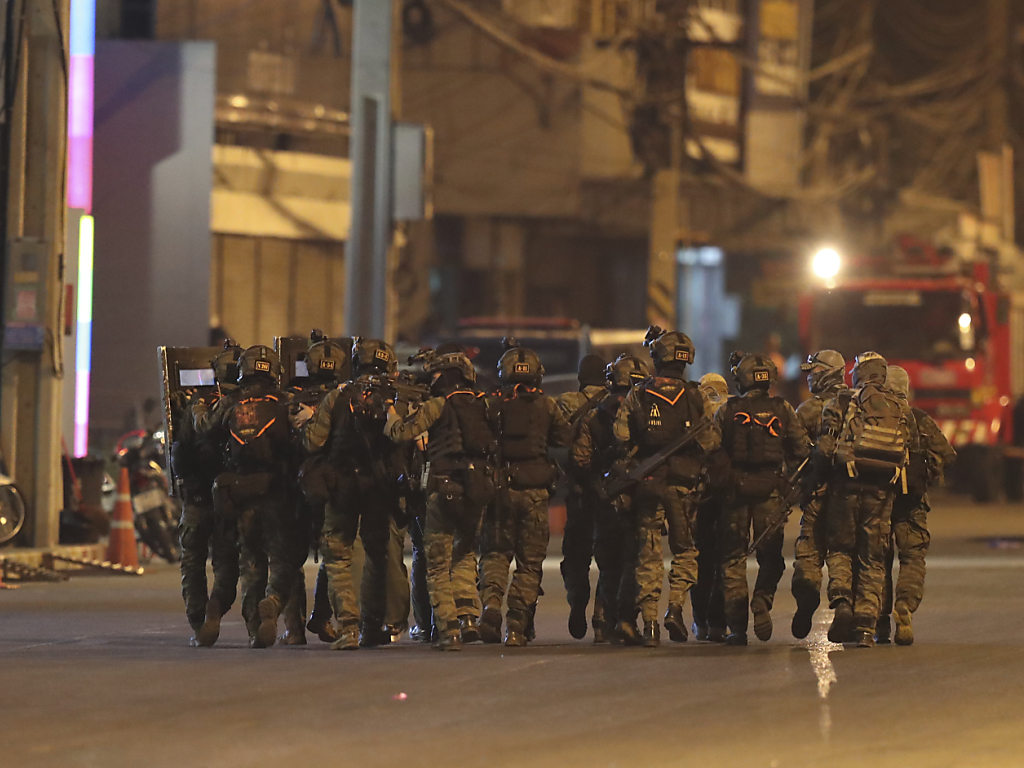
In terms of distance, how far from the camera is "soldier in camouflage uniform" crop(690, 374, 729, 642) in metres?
12.4

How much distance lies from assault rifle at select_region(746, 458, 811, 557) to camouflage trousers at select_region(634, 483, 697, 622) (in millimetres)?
395

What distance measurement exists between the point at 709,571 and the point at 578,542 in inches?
33.9

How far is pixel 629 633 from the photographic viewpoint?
39.6 ft

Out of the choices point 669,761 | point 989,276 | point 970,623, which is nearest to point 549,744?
point 669,761

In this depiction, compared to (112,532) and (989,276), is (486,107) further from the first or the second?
(112,532)

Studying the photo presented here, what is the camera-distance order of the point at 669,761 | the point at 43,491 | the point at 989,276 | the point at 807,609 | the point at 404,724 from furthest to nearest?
the point at 989,276, the point at 43,491, the point at 807,609, the point at 404,724, the point at 669,761

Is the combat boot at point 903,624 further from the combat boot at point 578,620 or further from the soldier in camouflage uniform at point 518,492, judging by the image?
the soldier in camouflage uniform at point 518,492

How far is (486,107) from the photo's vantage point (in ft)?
118

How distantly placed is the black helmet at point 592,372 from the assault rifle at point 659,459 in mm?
1041

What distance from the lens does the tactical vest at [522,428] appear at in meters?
12.1

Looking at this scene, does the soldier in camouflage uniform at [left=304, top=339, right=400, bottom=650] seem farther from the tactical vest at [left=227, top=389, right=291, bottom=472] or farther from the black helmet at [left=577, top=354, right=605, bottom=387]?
the black helmet at [left=577, top=354, right=605, bottom=387]

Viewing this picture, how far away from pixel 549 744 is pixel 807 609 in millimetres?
4046

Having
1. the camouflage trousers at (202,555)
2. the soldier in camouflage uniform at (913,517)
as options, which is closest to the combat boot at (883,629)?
the soldier in camouflage uniform at (913,517)

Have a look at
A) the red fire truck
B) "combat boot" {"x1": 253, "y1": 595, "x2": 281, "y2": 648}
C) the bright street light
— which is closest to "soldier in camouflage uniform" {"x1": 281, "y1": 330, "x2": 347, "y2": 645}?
"combat boot" {"x1": 253, "y1": 595, "x2": 281, "y2": 648}
